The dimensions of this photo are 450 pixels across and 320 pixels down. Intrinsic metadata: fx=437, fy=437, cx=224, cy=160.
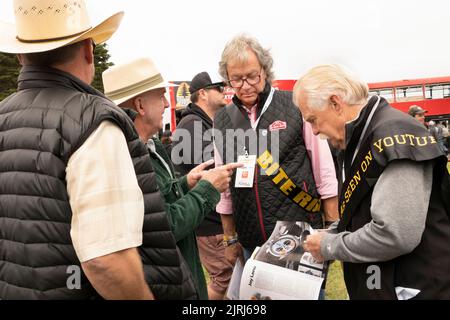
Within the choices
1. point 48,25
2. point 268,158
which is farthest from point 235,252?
point 48,25

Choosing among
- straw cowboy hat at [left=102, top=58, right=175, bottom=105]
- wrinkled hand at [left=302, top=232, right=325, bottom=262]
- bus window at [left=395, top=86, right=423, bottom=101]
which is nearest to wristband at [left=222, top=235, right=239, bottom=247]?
wrinkled hand at [left=302, top=232, right=325, bottom=262]

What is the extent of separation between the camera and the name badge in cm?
267

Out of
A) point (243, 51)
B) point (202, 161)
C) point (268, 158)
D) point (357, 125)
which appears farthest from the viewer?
point (202, 161)

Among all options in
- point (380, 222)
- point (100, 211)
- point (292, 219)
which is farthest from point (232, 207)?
point (100, 211)

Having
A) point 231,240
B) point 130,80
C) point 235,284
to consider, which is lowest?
point 235,284

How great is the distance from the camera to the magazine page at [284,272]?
77.0 inches

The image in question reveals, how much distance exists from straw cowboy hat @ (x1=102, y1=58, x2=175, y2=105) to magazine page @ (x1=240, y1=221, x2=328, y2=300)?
1000mm

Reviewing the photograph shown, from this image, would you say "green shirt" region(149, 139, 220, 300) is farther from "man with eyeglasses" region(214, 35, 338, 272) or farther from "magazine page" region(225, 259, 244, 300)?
"man with eyeglasses" region(214, 35, 338, 272)

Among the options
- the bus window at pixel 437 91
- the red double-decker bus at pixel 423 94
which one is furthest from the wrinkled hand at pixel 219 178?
the bus window at pixel 437 91

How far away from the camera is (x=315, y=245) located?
6.59 feet

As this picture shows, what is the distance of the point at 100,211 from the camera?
134 cm

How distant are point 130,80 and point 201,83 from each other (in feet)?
6.81

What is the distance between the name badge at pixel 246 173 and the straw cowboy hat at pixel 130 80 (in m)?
0.71

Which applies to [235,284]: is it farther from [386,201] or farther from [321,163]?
[386,201]
